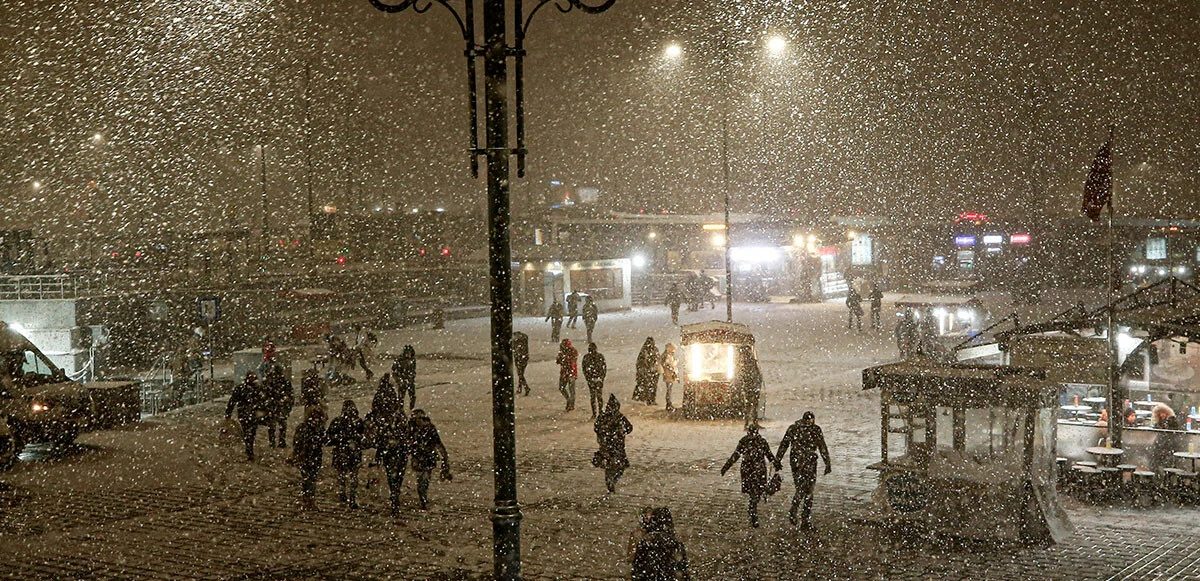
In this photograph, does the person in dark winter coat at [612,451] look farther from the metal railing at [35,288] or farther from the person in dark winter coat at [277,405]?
the metal railing at [35,288]

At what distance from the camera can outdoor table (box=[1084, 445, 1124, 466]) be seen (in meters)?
12.5

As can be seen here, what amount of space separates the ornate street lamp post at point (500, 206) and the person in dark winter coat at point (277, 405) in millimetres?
9578

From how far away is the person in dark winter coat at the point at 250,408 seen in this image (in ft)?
49.6

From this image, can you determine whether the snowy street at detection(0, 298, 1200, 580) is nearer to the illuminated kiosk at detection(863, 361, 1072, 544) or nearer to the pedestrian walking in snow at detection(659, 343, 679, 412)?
the illuminated kiosk at detection(863, 361, 1072, 544)

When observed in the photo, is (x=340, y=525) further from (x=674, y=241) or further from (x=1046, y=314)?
(x=674, y=241)

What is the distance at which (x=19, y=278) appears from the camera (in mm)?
25703

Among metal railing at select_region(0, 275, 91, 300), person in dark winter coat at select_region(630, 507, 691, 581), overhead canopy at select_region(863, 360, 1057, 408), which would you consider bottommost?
person in dark winter coat at select_region(630, 507, 691, 581)

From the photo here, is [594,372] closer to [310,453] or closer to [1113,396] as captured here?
[310,453]

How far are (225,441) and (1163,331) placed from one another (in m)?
13.9

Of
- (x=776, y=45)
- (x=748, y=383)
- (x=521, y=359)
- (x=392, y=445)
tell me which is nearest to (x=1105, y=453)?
(x=748, y=383)

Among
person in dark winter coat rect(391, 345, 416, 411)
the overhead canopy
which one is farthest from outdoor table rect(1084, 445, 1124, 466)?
person in dark winter coat rect(391, 345, 416, 411)

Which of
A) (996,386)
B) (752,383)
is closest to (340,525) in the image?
(996,386)

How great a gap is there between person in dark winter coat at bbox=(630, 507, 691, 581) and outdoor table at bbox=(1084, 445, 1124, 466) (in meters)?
7.27

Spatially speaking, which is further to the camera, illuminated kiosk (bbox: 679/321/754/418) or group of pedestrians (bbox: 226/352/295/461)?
illuminated kiosk (bbox: 679/321/754/418)
